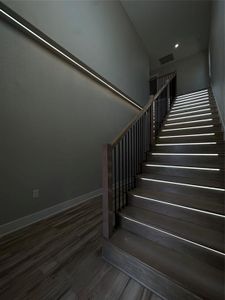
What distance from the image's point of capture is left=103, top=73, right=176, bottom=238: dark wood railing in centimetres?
156

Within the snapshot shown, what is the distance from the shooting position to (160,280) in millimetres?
1119

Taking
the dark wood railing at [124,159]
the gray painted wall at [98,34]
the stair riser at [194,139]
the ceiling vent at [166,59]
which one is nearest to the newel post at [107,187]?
the dark wood railing at [124,159]

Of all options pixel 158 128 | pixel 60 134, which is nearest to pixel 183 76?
pixel 158 128

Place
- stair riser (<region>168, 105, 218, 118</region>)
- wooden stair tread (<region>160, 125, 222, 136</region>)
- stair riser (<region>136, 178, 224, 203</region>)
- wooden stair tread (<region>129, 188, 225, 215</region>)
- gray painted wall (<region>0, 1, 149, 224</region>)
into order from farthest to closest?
1. stair riser (<region>168, 105, 218, 118</region>)
2. wooden stair tread (<region>160, 125, 222, 136</region>)
3. gray painted wall (<region>0, 1, 149, 224</region>)
4. stair riser (<region>136, 178, 224, 203</region>)
5. wooden stair tread (<region>129, 188, 225, 215</region>)

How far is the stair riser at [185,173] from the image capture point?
6.07ft

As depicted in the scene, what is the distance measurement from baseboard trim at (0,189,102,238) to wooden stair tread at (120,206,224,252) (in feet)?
4.13

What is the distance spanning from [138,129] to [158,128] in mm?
1338

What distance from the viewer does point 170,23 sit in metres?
4.83

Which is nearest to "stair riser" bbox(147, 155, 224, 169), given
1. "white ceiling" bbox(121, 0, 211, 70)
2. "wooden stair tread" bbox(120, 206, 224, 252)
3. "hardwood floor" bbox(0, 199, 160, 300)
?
"wooden stair tread" bbox(120, 206, 224, 252)

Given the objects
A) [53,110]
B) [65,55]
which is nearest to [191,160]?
[53,110]

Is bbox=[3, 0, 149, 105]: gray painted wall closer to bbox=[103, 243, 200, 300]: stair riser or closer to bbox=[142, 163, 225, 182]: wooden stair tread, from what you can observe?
bbox=[142, 163, 225, 182]: wooden stair tread

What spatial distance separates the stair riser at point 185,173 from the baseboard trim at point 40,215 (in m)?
1.39

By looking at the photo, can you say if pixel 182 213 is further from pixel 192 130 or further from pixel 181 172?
pixel 192 130

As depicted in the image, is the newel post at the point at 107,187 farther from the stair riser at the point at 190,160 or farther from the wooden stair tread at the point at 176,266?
the stair riser at the point at 190,160
